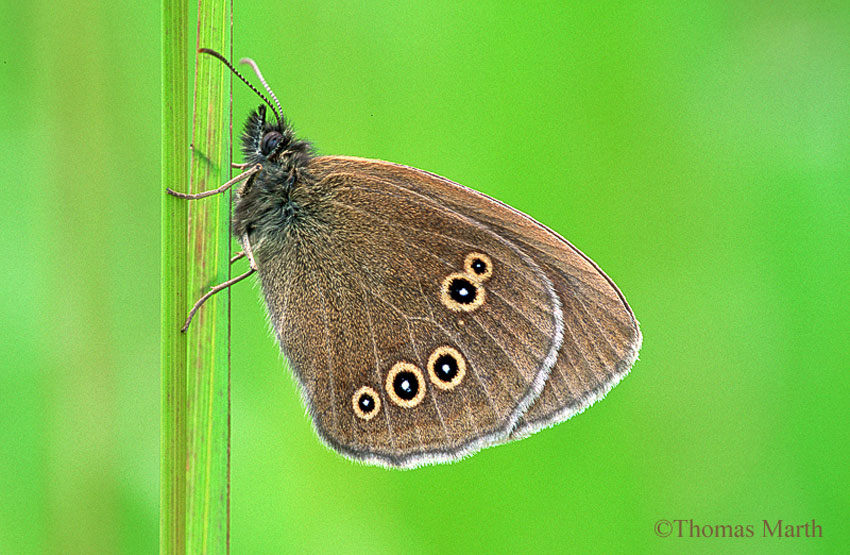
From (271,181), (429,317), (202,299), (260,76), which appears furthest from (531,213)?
(202,299)

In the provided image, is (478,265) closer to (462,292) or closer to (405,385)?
(462,292)

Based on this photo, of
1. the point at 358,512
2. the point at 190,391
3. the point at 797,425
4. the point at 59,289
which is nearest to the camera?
the point at 190,391

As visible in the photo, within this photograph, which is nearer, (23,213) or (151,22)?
(23,213)

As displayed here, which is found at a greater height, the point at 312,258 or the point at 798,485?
the point at 312,258

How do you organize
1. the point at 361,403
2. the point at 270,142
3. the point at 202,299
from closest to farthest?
the point at 202,299 < the point at 361,403 < the point at 270,142

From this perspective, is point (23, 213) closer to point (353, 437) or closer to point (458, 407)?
point (353, 437)

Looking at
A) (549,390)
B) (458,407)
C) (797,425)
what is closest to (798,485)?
(797,425)

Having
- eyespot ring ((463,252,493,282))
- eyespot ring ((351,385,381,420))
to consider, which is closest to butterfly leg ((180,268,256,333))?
eyespot ring ((351,385,381,420))
